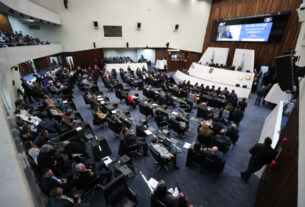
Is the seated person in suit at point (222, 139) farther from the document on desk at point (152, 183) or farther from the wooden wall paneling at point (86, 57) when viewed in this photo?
the wooden wall paneling at point (86, 57)

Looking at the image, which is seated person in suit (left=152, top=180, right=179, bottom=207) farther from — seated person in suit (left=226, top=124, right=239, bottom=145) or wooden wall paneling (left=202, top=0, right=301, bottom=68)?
wooden wall paneling (left=202, top=0, right=301, bottom=68)

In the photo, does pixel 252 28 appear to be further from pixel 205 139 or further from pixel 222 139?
pixel 205 139

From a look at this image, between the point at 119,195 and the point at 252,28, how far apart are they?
17.3m

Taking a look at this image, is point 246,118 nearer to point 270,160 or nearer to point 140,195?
point 270,160

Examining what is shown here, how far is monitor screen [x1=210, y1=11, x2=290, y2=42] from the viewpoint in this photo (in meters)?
12.4

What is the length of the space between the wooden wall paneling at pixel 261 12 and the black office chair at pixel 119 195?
15965mm

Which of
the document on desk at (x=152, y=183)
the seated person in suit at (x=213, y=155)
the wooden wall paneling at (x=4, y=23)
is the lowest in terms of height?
the document on desk at (x=152, y=183)

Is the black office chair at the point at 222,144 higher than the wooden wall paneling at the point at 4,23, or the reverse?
the wooden wall paneling at the point at 4,23

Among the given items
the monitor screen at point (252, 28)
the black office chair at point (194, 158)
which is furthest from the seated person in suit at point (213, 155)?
the monitor screen at point (252, 28)

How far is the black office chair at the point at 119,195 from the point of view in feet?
10.1

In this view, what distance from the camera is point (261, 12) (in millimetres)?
13602

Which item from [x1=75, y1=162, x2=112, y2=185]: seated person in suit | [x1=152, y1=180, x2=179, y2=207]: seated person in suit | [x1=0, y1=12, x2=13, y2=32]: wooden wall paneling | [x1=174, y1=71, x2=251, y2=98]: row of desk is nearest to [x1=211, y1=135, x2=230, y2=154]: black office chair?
[x1=152, y1=180, x2=179, y2=207]: seated person in suit

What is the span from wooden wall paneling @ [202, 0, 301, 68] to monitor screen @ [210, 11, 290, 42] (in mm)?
427

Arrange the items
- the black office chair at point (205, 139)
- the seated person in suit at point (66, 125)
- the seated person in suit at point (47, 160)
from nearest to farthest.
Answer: the seated person in suit at point (47, 160) < the black office chair at point (205, 139) < the seated person in suit at point (66, 125)
